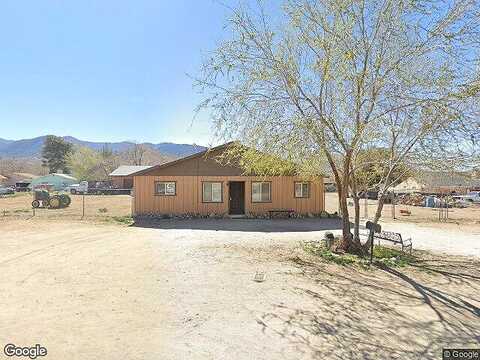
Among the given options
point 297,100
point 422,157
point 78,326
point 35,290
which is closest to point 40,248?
point 35,290

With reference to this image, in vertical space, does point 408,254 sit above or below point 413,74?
below

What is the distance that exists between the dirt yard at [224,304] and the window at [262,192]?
9.36 m

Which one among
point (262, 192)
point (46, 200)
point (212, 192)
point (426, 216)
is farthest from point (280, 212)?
point (46, 200)

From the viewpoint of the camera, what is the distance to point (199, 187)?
20.9 m

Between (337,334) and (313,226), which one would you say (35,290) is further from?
(313,226)

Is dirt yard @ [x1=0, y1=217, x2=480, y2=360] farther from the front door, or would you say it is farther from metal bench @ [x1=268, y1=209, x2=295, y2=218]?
the front door

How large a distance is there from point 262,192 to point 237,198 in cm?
163

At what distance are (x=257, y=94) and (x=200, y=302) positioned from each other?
5.99 meters

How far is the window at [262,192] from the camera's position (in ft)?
70.0

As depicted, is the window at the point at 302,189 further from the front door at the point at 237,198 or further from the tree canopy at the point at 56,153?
the tree canopy at the point at 56,153

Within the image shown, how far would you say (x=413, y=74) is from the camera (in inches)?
349

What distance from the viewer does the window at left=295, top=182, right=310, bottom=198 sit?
2156 centimetres

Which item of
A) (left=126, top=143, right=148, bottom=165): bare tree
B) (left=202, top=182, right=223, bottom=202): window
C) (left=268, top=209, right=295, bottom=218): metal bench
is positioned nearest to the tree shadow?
(left=268, top=209, right=295, bottom=218): metal bench

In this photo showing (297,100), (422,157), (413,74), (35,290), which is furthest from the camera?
(297,100)
